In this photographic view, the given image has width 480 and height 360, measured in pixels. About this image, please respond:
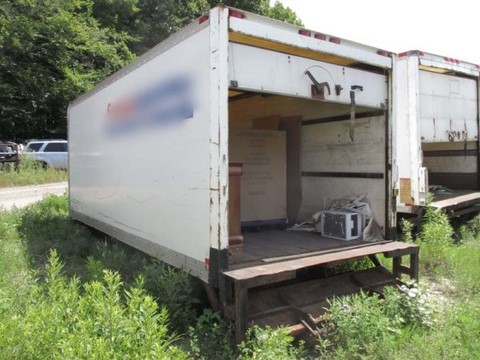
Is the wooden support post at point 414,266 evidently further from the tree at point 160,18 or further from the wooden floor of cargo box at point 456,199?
the tree at point 160,18

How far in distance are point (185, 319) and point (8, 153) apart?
17.9 m

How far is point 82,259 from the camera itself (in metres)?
6.73

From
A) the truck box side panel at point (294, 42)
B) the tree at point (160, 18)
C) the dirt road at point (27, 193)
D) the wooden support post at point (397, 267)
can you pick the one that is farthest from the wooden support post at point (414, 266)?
the tree at point (160, 18)

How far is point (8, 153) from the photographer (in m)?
19.1

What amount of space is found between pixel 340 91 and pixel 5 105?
2024cm

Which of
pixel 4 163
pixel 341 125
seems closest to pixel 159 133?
pixel 341 125

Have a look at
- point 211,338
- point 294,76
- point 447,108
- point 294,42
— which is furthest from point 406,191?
point 211,338

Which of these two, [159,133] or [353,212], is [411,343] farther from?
[159,133]

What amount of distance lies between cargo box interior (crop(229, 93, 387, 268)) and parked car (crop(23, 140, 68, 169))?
1589 centimetres

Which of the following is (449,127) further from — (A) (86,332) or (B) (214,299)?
(A) (86,332)

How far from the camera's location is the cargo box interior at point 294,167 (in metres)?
5.34

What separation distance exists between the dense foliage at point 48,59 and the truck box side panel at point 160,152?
1619 centimetres

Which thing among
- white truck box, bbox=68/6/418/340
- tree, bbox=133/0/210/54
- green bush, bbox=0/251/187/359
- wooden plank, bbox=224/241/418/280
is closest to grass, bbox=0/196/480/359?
green bush, bbox=0/251/187/359

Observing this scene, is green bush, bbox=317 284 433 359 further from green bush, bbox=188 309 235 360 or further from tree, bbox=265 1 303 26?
tree, bbox=265 1 303 26
